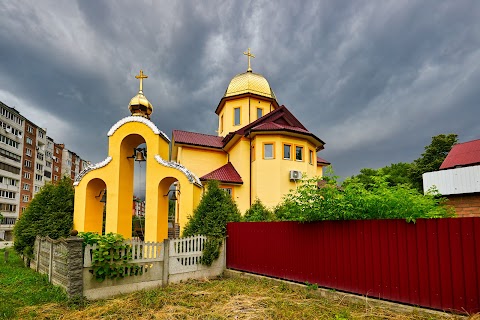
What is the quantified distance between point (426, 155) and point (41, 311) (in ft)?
119

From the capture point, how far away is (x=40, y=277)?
922 centimetres

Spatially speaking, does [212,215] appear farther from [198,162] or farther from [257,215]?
[198,162]

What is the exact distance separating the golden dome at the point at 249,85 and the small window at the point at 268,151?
7.51 m

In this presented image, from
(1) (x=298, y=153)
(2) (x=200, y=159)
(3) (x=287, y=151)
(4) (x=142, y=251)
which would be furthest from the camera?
(2) (x=200, y=159)

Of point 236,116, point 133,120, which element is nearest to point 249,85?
point 236,116

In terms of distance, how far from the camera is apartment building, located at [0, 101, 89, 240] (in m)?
43.2

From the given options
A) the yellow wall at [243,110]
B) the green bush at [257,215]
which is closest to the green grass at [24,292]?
the green bush at [257,215]

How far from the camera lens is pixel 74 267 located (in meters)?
7.08

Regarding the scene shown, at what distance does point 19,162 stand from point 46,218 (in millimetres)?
44182

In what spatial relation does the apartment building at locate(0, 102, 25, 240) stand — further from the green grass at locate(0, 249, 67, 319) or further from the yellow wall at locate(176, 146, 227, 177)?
the green grass at locate(0, 249, 67, 319)

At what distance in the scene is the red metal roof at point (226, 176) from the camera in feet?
64.6

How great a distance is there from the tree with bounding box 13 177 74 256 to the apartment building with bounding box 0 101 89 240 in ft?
97.7

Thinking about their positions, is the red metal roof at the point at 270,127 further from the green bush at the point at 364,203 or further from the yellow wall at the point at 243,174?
the green bush at the point at 364,203

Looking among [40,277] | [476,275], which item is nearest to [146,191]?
[40,277]
